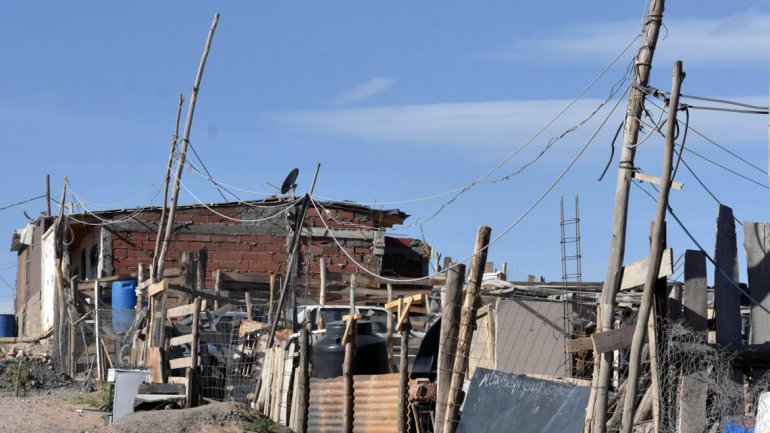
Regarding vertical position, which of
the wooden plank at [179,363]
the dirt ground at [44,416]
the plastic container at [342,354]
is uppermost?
the plastic container at [342,354]

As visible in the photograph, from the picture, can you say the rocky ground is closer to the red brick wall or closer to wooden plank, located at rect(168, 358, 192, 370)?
wooden plank, located at rect(168, 358, 192, 370)

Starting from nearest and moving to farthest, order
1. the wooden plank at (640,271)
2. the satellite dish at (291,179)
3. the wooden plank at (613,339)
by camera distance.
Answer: the wooden plank at (640,271), the wooden plank at (613,339), the satellite dish at (291,179)

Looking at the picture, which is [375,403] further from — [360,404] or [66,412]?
[66,412]

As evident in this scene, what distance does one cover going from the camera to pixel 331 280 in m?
25.3

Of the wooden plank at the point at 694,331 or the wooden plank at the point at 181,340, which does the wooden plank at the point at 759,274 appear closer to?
the wooden plank at the point at 694,331

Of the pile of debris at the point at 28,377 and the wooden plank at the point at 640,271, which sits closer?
the wooden plank at the point at 640,271

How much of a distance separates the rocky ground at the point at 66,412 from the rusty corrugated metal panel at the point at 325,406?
1.39 ft

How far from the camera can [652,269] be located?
33.4 feet

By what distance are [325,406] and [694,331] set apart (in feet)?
17.0

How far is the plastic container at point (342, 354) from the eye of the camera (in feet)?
47.7

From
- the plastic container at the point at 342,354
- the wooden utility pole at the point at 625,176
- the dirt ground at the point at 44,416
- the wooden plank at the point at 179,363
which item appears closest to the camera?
the wooden utility pole at the point at 625,176

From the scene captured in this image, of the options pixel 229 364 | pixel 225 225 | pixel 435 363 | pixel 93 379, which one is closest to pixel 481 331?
pixel 435 363

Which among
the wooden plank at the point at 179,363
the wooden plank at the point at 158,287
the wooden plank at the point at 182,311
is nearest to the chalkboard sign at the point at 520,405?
the wooden plank at the point at 179,363

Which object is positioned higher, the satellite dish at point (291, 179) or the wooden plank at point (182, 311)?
the satellite dish at point (291, 179)
